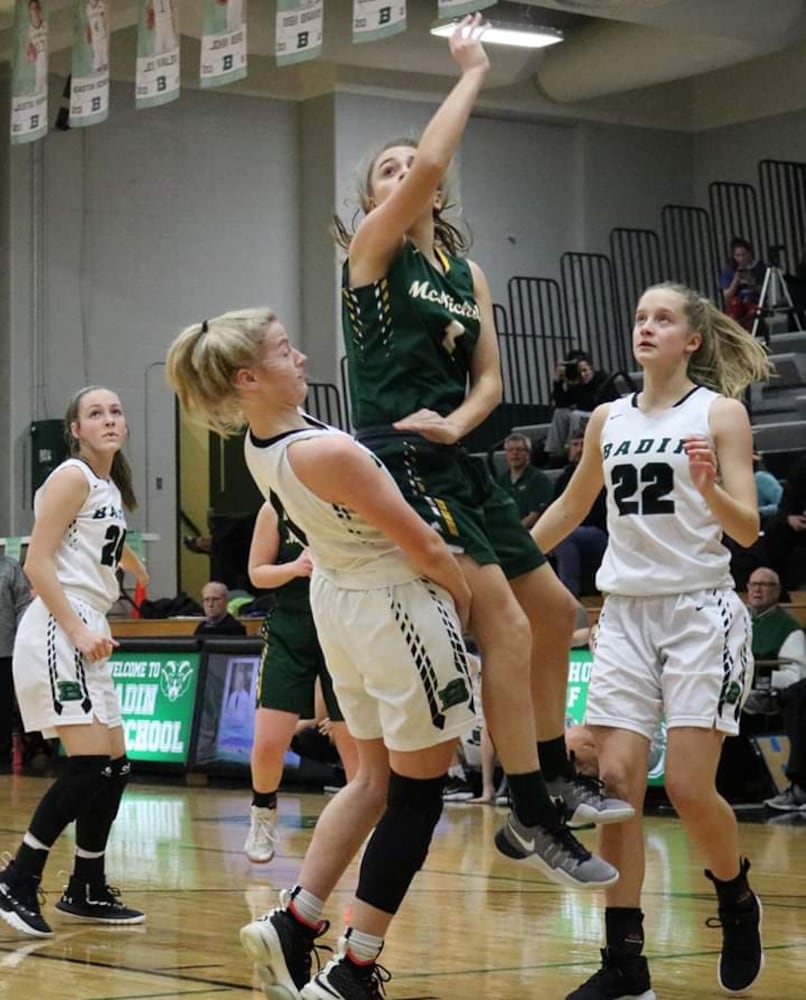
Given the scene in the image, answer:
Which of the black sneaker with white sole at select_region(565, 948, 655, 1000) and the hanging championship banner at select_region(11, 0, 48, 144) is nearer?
the black sneaker with white sole at select_region(565, 948, 655, 1000)

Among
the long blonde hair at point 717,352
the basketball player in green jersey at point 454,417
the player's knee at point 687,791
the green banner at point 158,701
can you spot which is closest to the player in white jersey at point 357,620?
the basketball player in green jersey at point 454,417

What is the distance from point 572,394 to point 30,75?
5.37 metres

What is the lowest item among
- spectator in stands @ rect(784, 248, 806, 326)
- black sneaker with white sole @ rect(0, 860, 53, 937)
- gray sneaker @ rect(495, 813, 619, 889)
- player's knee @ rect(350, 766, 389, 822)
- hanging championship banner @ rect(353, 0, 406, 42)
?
black sneaker with white sole @ rect(0, 860, 53, 937)

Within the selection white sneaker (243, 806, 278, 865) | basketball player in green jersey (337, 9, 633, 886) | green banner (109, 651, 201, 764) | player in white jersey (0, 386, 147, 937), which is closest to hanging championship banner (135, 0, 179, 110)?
green banner (109, 651, 201, 764)

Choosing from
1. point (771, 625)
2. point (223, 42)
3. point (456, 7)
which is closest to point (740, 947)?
point (771, 625)

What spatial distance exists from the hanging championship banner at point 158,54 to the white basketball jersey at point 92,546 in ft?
25.0

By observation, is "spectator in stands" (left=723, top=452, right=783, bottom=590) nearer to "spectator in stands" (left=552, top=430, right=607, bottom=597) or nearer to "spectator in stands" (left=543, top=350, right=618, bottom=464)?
"spectator in stands" (left=552, top=430, right=607, bottom=597)

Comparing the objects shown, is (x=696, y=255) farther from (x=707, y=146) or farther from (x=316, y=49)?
(x=316, y=49)

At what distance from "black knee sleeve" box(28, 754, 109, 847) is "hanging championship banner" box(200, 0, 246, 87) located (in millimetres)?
7644

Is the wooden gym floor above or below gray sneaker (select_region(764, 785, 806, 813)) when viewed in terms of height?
above

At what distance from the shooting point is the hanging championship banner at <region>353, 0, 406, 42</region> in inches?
439

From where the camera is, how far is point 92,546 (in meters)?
5.75

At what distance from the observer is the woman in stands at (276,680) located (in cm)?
734

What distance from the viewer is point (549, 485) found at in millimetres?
13961
